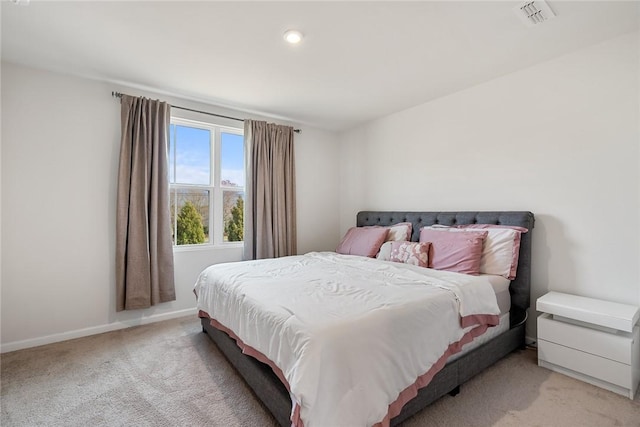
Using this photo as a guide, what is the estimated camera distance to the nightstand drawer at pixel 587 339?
71.7 inches

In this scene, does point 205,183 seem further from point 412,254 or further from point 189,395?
point 412,254

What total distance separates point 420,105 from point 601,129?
1737 mm

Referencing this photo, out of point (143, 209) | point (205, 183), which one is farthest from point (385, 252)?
point (143, 209)

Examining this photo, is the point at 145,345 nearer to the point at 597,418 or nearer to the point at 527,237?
the point at 597,418

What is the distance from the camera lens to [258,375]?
1669mm

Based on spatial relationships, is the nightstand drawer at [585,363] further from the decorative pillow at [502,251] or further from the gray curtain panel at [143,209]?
the gray curtain panel at [143,209]

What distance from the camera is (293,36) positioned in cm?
212

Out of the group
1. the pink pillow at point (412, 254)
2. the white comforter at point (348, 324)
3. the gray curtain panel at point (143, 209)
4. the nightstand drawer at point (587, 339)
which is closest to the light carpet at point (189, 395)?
the nightstand drawer at point (587, 339)

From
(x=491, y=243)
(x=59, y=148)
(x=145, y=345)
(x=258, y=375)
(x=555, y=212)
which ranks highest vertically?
(x=59, y=148)

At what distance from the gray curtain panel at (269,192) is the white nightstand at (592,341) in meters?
2.84

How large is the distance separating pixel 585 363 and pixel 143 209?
394cm

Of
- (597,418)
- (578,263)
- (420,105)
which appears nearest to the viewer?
(597,418)

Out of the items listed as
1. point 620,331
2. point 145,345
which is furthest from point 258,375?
point 620,331

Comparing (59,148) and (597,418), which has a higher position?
(59,148)
